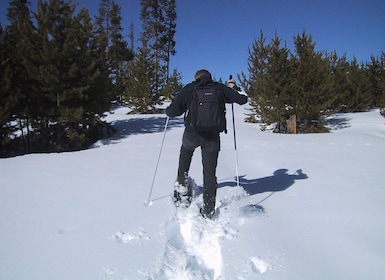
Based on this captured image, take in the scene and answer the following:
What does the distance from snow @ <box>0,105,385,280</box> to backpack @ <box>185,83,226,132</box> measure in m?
1.04

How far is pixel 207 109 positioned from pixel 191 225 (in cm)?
125

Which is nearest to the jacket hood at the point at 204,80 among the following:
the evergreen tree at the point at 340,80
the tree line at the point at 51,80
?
the tree line at the point at 51,80

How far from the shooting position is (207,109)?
9.27 ft

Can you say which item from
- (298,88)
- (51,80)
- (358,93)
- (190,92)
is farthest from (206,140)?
(358,93)

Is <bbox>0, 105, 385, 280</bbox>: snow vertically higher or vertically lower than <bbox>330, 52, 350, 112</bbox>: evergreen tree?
lower

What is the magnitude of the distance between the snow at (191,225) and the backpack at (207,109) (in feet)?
3.42

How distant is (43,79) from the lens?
30.0 ft

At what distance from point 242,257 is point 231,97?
1685 mm

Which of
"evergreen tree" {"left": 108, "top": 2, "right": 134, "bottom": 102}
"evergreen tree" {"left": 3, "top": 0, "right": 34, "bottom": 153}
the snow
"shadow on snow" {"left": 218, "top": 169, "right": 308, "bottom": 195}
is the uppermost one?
"evergreen tree" {"left": 108, "top": 2, "right": 134, "bottom": 102}

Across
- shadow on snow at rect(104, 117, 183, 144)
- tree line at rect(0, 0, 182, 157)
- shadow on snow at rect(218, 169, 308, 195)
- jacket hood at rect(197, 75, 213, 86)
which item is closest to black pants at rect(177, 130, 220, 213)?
jacket hood at rect(197, 75, 213, 86)

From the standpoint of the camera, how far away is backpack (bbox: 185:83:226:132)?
2.83 metres

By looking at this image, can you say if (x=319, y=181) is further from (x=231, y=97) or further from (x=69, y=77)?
(x=69, y=77)

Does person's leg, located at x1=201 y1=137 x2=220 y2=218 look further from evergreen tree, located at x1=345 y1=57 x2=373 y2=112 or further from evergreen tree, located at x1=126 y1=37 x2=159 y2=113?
evergreen tree, located at x1=345 y1=57 x2=373 y2=112

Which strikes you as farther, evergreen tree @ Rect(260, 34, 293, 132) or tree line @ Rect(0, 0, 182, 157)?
evergreen tree @ Rect(260, 34, 293, 132)
